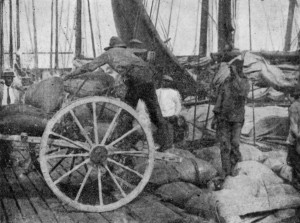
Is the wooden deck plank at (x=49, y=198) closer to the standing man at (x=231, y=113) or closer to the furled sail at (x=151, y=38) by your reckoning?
the standing man at (x=231, y=113)

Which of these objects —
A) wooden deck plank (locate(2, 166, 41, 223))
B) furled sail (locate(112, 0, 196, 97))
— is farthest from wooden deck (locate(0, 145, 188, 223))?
furled sail (locate(112, 0, 196, 97))

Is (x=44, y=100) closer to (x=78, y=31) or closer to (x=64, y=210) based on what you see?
(x=64, y=210)

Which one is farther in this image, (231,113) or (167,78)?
(167,78)

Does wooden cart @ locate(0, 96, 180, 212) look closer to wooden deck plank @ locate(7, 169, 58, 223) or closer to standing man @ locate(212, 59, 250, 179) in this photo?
wooden deck plank @ locate(7, 169, 58, 223)

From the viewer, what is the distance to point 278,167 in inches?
203

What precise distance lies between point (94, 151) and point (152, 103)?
1.43m

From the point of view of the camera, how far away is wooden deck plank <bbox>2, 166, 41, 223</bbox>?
376 cm

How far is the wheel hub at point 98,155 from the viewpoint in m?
3.91

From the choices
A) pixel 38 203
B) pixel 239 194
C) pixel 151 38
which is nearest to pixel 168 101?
pixel 151 38

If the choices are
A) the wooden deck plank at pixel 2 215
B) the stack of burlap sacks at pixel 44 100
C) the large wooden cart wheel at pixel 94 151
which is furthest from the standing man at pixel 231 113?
the wooden deck plank at pixel 2 215

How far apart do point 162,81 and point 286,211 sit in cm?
415

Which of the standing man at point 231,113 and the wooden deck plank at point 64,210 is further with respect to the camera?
the standing man at point 231,113

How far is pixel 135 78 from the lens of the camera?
498cm

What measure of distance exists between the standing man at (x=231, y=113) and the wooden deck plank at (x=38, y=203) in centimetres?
250
